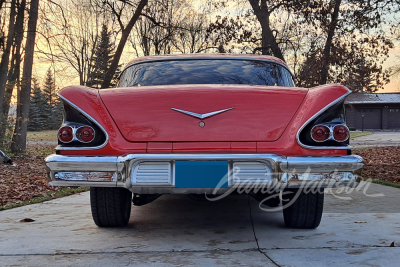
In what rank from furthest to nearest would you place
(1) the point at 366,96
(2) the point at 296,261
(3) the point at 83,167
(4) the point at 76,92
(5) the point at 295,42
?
(1) the point at 366,96 < (5) the point at 295,42 < (4) the point at 76,92 < (3) the point at 83,167 < (2) the point at 296,261

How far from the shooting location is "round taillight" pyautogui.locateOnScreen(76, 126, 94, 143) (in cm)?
303

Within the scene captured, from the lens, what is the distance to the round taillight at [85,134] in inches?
119

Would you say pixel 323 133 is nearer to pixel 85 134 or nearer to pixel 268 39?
pixel 85 134

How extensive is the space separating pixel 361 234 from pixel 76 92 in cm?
237

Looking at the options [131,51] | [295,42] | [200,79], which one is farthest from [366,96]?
[200,79]

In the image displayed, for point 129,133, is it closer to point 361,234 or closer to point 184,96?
point 184,96

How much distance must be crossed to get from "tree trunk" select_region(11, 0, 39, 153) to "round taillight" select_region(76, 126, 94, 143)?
11387 millimetres

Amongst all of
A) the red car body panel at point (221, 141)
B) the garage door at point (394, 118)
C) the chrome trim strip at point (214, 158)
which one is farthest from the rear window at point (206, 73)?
the garage door at point (394, 118)

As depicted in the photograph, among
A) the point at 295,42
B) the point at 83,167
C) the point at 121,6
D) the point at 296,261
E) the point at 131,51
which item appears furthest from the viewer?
the point at 131,51

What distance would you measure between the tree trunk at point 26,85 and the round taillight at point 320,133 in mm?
12107

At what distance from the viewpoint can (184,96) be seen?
3119mm

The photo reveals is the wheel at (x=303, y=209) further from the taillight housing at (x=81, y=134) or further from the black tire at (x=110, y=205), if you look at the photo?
the taillight housing at (x=81, y=134)

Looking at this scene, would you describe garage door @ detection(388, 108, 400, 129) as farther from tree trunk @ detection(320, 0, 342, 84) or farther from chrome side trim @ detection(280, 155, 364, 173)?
chrome side trim @ detection(280, 155, 364, 173)

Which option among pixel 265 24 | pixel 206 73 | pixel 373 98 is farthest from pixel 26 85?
pixel 373 98
